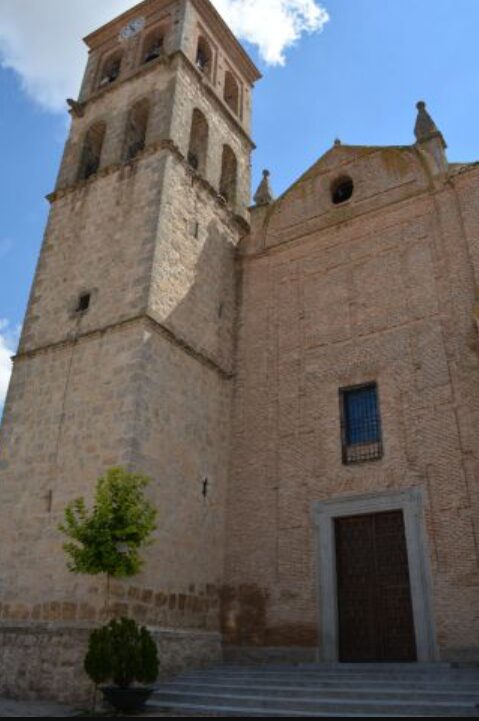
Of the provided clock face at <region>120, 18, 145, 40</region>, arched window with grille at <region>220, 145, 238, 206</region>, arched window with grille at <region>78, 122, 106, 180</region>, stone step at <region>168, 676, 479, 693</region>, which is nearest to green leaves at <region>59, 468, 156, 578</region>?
stone step at <region>168, 676, 479, 693</region>

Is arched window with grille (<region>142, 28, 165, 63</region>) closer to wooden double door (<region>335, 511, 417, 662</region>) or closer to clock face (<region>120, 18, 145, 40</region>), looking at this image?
clock face (<region>120, 18, 145, 40</region>)

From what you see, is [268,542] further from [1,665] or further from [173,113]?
[173,113]

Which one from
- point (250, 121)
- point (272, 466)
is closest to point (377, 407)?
point (272, 466)

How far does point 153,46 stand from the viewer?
2012cm

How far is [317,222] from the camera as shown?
611 inches

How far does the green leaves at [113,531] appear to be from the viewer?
9.09 meters

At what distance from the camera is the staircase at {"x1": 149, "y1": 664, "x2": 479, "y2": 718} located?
288 inches

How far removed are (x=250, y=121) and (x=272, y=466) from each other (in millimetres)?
12887

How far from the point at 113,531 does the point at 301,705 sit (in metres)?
3.41

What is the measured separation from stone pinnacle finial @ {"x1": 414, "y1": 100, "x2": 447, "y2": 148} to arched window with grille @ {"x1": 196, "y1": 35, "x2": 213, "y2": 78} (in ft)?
25.1

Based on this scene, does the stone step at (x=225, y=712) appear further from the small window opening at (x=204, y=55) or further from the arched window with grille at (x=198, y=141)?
the small window opening at (x=204, y=55)

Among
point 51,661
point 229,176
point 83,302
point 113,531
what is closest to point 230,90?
point 229,176

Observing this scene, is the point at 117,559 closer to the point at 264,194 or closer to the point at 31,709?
the point at 31,709

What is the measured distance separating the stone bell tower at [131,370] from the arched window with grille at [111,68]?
185cm
